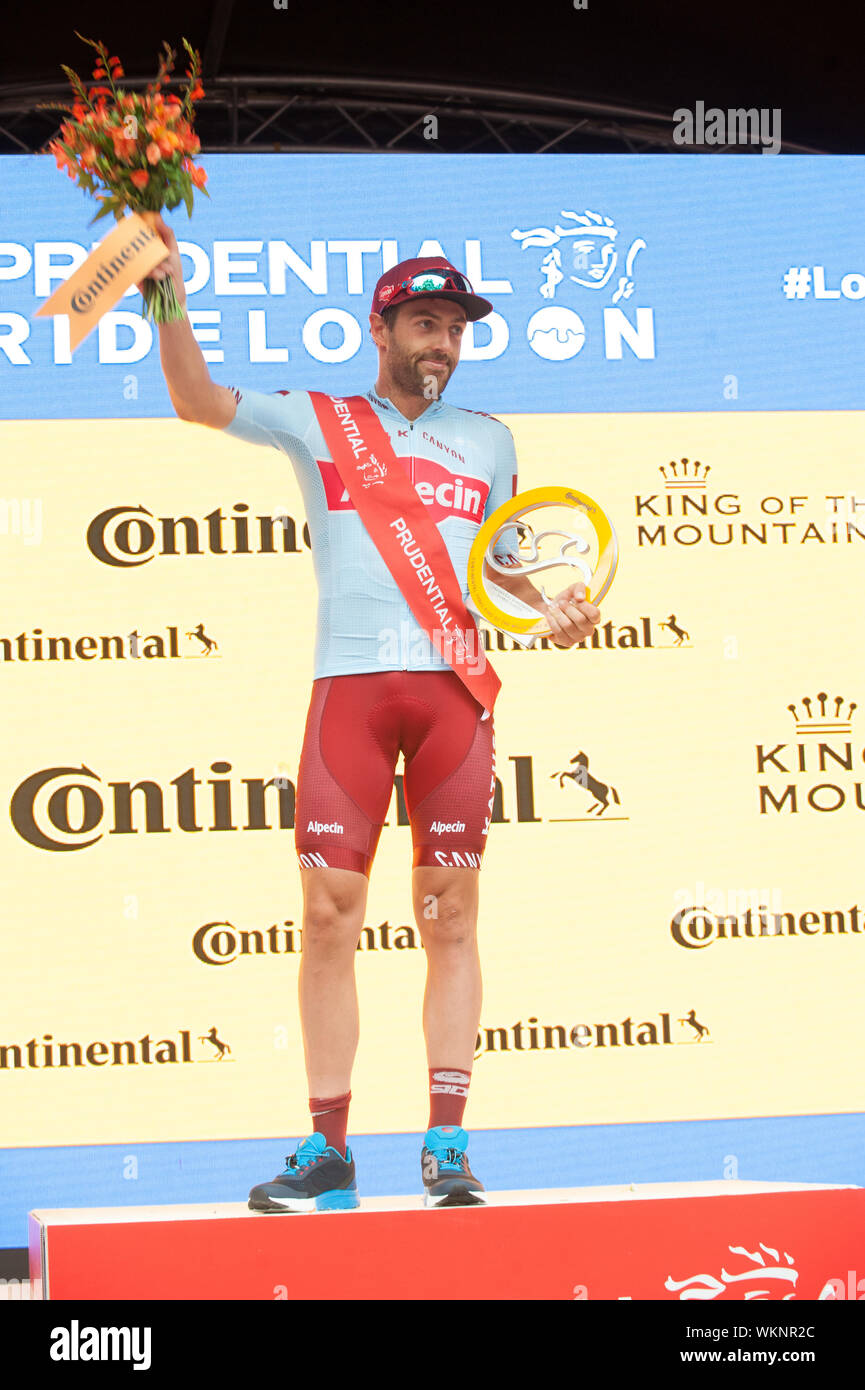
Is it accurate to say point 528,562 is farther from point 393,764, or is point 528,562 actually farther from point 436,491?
point 393,764

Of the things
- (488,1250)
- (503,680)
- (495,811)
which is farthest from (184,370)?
(488,1250)

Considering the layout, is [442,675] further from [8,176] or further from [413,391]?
[8,176]

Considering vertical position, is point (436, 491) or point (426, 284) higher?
point (426, 284)

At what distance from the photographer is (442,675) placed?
3.26 meters

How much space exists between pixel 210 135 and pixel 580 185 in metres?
3.01

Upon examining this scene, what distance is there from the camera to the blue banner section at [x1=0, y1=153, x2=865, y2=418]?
424 centimetres

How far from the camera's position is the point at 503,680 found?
4297 mm

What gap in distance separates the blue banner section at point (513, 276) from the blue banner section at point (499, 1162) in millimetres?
2005

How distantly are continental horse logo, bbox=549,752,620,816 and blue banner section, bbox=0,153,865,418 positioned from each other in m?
1.01

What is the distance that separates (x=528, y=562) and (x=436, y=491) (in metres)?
0.26

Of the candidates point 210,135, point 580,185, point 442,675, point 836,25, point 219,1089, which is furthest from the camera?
point 210,135

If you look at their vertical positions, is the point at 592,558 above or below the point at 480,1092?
above


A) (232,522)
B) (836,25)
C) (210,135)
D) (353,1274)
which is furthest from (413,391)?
(210,135)

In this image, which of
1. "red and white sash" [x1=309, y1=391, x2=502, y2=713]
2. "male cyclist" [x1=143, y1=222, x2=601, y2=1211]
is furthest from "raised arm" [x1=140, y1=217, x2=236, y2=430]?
"red and white sash" [x1=309, y1=391, x2=502, y2=713]
